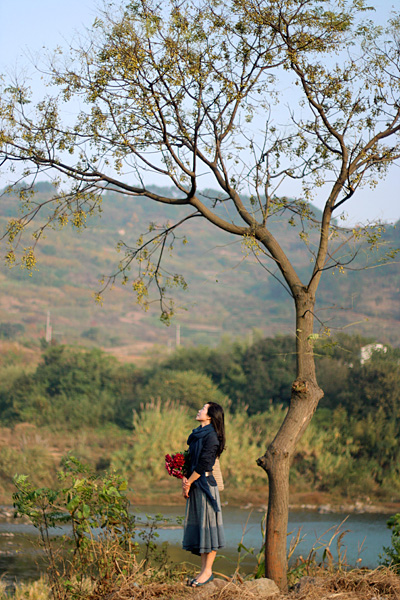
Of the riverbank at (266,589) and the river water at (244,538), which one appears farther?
the river water at (244,538)

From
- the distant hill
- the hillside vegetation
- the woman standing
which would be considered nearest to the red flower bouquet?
the woman standing

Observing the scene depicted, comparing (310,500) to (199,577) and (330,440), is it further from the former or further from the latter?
(199,577)

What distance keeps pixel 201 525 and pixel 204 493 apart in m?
0.25

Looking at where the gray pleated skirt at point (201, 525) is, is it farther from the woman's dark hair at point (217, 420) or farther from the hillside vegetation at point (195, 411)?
the hillside vegetation at point (195, 411)

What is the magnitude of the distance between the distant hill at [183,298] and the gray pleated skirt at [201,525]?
162 ft

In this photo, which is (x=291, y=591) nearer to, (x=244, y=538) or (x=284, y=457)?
(x=284, y=457)

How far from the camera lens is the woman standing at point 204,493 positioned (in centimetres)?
598

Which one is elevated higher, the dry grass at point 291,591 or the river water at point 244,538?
the dry grass at point 291,591

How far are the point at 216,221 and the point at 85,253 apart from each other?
83521 mm

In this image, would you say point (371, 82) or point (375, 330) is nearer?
point (371, 82)

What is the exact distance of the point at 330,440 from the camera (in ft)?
60.2

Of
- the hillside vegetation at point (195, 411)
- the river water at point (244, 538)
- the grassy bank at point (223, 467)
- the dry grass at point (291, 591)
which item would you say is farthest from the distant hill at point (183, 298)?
the dry grass at point (291, 591)

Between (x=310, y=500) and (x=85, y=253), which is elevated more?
(x=85, y=253)

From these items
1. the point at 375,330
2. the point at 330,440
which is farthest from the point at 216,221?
the point at 375,330
